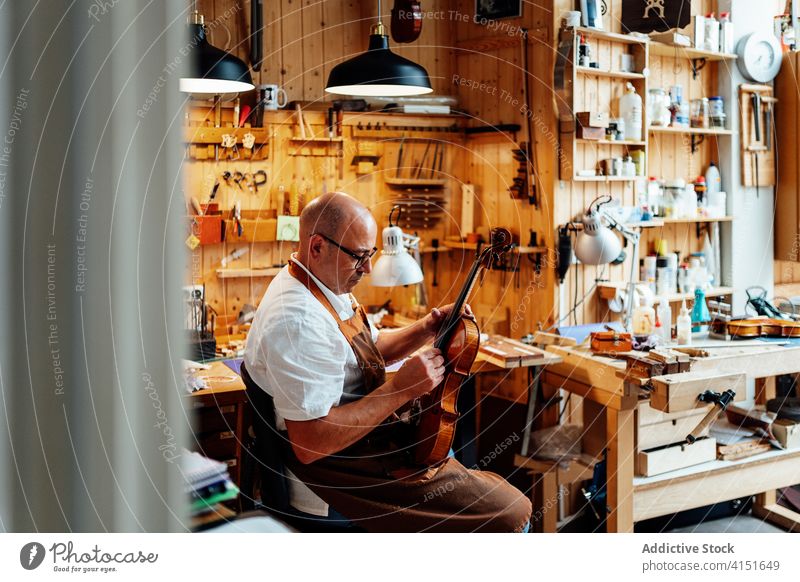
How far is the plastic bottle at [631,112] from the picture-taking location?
409 centimetres

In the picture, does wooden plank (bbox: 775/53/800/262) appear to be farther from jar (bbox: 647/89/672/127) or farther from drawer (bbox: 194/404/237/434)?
drawer (bbox: 194/404/237/434)

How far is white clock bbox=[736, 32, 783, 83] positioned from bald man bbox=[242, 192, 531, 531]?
311 cm

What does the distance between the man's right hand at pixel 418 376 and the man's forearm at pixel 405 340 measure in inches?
13.0

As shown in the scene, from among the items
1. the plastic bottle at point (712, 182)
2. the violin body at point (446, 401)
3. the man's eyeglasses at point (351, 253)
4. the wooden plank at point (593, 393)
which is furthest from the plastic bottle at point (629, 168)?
the man's eyeglasses at point (351, 253)

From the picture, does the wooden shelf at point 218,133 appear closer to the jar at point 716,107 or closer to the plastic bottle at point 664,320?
the plastic bottle at point 664,320

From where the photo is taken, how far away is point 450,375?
7.00 ft

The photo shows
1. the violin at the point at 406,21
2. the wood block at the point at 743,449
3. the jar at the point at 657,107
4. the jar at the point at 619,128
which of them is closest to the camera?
the wood block at the point at 743,449

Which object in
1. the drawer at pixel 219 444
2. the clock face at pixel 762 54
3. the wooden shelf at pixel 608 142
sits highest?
the clock face at pixel 762 54

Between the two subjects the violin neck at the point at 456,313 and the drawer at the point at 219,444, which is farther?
the drawer at the point at 219,444

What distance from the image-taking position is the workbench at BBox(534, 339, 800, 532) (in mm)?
2965

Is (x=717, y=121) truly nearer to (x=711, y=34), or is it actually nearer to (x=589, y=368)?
(x=711, y=34)

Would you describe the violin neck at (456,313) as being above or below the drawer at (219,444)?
above

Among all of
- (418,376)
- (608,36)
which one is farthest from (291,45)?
(418,376)
